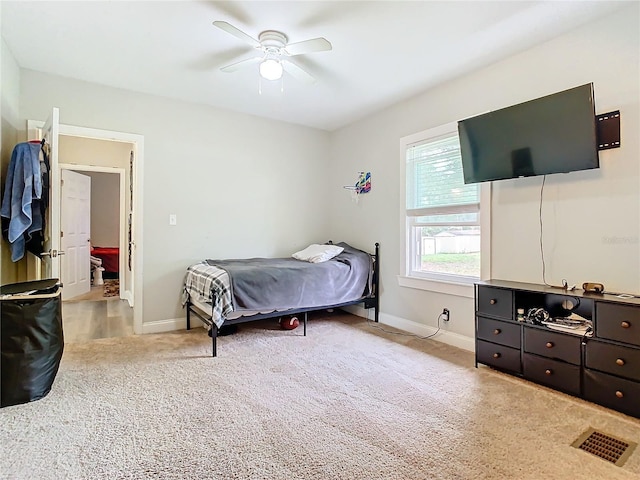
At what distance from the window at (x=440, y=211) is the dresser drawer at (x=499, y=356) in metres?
0.68

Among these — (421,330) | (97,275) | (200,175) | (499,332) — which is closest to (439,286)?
(421,330)

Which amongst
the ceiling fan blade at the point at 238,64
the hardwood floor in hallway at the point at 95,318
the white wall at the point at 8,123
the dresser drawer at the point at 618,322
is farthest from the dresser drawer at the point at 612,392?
the white wall at the point at 8,123

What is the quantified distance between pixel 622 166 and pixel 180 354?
142 inches

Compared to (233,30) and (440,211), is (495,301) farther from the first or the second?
(233,30)

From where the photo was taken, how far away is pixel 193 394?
229cm

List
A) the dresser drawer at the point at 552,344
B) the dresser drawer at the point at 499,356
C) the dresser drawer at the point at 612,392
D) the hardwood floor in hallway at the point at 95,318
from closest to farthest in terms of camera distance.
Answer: the dresser drawer at the point at 612,392
the dresser drawer at the point at 552,344
the dresser drawer at the point at 499,356
the hardwood floor in hallway at the point at 95,318

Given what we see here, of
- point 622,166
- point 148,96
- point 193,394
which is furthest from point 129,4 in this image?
point 622,166

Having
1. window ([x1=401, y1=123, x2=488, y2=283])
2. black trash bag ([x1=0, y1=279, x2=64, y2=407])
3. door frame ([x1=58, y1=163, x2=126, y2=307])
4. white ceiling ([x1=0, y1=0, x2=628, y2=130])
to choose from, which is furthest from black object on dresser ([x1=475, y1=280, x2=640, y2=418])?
door frame ([x1=58, y1=163, x2=126, y2=307])

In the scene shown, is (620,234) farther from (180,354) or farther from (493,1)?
(180,354)

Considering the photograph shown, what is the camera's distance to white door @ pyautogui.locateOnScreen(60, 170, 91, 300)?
214 inches

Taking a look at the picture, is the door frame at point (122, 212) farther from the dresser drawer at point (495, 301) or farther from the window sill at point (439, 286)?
the dresser drawer at point (495, 301)

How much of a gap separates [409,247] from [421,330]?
0.89 m

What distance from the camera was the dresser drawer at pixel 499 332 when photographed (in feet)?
8.34

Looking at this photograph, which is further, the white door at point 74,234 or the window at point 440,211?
the white door at point 74,234
